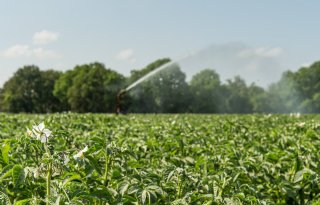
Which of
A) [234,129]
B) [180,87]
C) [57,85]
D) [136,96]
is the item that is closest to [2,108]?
[57,85]

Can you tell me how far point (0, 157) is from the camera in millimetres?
2928

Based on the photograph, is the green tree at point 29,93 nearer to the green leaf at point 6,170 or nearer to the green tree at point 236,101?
the green tree at point 236,101

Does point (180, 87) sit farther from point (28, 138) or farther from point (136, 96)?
point (28, 138)

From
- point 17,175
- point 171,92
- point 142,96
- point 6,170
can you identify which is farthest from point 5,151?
point 171,92

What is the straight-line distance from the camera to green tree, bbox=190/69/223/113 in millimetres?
99625

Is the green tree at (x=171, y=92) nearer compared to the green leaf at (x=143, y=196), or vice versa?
the green leaf at (x=143, y=196)

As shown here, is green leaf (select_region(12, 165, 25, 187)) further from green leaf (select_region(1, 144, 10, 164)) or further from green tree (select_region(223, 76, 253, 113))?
green tree (select_region(223, 76, 253, 113))

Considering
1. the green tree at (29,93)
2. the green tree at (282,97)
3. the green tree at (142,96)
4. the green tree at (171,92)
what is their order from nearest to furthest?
the green tree at (142,96) < the green tree at (29,93) < the green tree at (171,92) < the green tree at (282,97)

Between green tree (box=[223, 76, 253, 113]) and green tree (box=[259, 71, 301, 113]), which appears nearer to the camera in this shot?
green tree (box=[259, 71, 301, 113])

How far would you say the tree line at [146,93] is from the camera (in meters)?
85.9

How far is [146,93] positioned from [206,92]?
1785 centimetres

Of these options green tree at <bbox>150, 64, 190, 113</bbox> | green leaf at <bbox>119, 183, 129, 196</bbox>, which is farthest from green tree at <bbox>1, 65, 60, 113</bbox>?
green leaf at <bbox>119, 183, 129, 196</bbox>

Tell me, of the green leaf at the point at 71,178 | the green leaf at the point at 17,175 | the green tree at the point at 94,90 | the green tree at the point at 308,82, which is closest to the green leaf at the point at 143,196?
the green leaf at the point at 71,178

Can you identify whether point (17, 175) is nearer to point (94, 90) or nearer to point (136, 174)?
point (136, 174)
